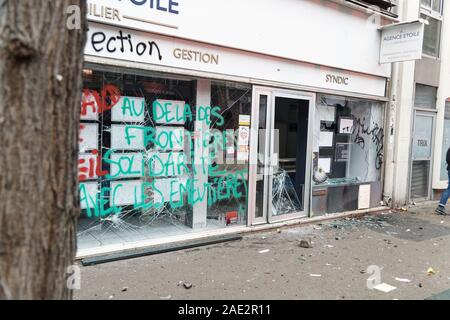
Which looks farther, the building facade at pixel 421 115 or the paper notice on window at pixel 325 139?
the building facade at pixel 421 115

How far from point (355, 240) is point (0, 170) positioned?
568 centimetres

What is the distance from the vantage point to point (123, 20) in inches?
193

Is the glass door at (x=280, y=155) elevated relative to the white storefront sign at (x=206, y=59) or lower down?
lower down

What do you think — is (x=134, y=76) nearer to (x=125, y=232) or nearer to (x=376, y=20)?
(x=125, y=232)

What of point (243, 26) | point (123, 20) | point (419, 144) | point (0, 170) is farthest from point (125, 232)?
point (419, 144)

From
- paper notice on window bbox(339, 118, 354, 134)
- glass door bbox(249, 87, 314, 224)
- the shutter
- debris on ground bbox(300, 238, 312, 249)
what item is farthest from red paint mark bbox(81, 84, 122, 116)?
the shutter

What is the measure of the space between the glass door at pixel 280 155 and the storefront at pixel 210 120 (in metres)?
0.02

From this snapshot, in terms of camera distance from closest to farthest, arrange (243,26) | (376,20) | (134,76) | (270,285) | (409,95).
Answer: (270,285) → (134,76) → (243,26) → (376,20) → (409,95)

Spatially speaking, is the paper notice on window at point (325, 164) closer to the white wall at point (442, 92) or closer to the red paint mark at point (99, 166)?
the white wall at point (442, 92)

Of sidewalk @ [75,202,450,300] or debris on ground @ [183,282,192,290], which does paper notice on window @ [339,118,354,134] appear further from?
debris on ground @ [183,282,192,290]

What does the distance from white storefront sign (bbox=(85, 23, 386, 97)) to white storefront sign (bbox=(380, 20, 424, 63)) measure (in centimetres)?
75

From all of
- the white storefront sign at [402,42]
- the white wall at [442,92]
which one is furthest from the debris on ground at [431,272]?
the white wall at [442,92]

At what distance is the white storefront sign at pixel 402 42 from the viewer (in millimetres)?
7637

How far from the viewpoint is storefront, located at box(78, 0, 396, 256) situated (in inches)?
206
